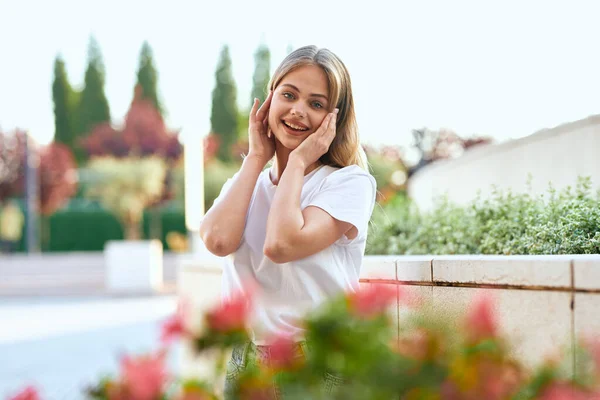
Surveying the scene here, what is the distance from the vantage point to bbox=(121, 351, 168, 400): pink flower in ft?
2.55

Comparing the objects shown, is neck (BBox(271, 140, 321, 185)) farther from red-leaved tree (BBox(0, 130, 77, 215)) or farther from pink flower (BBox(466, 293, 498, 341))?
red-leaved tree (BBox(0, 130, 77, 215))

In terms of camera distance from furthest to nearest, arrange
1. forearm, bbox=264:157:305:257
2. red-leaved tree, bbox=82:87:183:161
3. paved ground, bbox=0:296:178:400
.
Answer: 1. red-leaved tree, bbox=82:87:183:161
2. paved ground, bbox=0:296:178:400
3. forearm, bbox=264:157:305:257

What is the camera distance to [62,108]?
3222cm

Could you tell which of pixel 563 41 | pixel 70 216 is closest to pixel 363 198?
pixel 563 41

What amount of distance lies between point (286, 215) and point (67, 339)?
682 cm

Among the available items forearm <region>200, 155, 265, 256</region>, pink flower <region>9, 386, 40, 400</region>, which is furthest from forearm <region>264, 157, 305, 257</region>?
pink flower <region>9, 386, 40, 400</region>

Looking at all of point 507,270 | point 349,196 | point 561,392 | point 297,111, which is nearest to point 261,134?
point 297,111

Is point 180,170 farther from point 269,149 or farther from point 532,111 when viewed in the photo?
point 269,149

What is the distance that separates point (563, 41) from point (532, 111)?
1.87 metres

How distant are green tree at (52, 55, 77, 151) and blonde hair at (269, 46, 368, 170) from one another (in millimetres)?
31957

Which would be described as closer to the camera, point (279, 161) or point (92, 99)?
point (279, 161)

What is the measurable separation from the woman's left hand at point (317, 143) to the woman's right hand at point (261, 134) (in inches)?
7.6

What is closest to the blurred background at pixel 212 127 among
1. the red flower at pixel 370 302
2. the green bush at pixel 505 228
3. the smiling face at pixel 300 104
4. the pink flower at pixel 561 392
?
the green bush at pixel 505 228

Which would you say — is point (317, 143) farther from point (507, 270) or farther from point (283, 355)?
point (283, 355)
